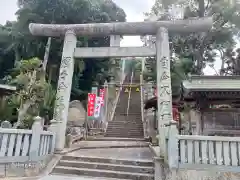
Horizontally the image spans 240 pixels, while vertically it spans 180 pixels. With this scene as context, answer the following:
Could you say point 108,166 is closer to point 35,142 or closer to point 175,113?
point 35,142

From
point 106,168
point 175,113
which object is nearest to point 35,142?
point 106,168

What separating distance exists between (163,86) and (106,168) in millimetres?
3347

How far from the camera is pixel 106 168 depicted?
655 centimetres

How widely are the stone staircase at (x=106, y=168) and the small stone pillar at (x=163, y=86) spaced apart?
0.86 metres

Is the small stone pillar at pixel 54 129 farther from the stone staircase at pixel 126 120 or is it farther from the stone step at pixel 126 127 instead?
the stone step at pixel 126 127

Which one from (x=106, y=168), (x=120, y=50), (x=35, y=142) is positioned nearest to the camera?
(x=35, y=142)

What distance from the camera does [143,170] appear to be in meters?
6.27

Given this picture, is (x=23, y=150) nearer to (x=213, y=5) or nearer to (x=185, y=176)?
(x=185, y=176)

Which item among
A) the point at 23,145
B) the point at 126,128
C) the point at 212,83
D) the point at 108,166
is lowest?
the point at 108,166

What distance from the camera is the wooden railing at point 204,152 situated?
5.40 m

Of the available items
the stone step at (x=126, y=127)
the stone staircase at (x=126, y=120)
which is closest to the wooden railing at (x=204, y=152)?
the stone staircase at (x=126, y=120)

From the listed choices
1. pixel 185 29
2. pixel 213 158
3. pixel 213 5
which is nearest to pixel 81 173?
pixel 213 158

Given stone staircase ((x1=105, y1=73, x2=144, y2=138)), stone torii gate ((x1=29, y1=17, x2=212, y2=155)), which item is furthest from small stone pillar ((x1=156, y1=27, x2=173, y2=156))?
stone staircase ((x1=105, y1=73, x2=144, y2=138))

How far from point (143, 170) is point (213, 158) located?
201 centimetres
